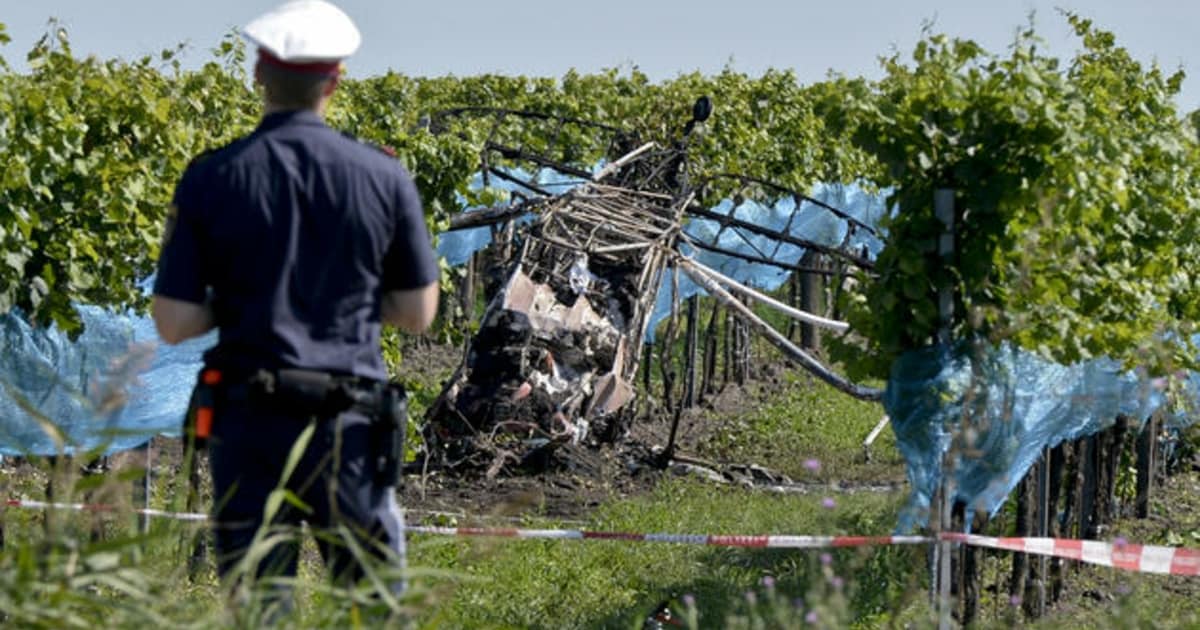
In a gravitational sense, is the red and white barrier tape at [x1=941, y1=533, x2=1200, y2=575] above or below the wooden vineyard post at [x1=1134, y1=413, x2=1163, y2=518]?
below

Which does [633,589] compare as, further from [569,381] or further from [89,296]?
[569,381]

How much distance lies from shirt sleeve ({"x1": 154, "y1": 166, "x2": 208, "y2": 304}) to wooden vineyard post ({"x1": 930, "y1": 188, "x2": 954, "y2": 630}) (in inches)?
137

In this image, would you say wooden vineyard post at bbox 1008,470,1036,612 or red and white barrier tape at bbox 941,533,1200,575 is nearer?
red and white barrier tape at bbox 941,533,1200,575

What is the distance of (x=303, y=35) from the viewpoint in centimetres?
398

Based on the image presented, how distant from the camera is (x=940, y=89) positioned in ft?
23.5

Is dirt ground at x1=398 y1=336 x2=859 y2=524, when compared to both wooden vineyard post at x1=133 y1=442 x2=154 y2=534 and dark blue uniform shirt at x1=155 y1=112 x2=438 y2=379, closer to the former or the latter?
wooden vineyard post at x1=133 y1=442 x2=154 y2=534

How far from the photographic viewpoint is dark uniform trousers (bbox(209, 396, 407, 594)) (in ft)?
13.0

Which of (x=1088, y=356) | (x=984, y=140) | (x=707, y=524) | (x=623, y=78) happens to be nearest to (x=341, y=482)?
(x=984, y=140)

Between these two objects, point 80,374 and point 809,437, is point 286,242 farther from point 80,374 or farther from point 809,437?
point 809,437

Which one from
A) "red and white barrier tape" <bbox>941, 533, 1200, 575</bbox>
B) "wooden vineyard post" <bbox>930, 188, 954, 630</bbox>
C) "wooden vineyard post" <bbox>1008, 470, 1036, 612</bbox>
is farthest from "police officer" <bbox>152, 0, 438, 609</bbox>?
"wooden vineyard post" <bbox>1008, 470, 1036, 612</bbox>

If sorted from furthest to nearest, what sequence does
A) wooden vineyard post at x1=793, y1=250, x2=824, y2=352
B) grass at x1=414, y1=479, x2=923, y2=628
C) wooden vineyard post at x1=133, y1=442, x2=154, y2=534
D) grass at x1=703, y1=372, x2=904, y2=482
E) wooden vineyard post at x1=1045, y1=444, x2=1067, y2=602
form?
wooden vineyard post at x1=793, y1=250, x2=824, y2=352 < grass at x1=703, y1=372, x2=904, y2=482 < wooden vineyard post at x1=1045, y1=444, x2=1067, y2=602 < wooden vineyard post at x1=133, y1=442, x2=154, y2=534 < grass at x1=414, y1=479, x2=923, y2=628

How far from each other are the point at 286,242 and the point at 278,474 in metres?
0.48

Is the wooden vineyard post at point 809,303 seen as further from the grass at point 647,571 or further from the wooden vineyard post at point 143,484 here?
the wooden vineyard post at point 143,484

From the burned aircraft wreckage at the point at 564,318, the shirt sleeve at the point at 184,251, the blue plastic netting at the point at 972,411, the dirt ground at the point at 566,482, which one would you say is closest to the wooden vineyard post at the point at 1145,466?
the burned aircraft wreckage at the point at 564,318
